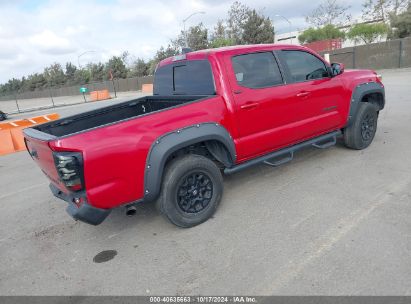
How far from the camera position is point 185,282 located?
2.90 meters

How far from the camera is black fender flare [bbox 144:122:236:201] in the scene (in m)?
3.37

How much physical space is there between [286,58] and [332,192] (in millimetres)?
1868

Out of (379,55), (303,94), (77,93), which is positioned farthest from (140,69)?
(303,94)

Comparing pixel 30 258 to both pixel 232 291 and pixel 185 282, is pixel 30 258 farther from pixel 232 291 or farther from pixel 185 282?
pixel 232 291

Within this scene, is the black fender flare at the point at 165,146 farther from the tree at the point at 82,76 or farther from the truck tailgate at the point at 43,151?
the tree at the point at 82,76

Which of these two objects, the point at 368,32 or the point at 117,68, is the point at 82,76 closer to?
the point at 117,68

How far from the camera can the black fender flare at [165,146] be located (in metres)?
3.37

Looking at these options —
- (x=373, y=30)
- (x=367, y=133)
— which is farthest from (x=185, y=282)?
(x=373, y=30)

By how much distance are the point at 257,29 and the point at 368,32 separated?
52.6 feet

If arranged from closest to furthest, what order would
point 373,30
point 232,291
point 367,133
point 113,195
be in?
1. point 232,291
2. point 113,195
3. point 367,133
4. point 373,30

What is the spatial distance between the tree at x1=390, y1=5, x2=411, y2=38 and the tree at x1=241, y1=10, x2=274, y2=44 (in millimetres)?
19177

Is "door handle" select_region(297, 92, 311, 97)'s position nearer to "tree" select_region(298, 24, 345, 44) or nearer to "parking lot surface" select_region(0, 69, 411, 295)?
"parking lot surface" select_region(0, 69, 411, 295)

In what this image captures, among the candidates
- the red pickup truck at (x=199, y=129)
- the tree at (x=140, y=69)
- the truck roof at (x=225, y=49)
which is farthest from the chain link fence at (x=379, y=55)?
the tree at (x=140, y=69)

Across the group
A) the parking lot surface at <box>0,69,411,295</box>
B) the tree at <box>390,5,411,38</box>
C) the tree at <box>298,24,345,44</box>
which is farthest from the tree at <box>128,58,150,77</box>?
the parking lot surface at <box>0,69,411,295</box>
